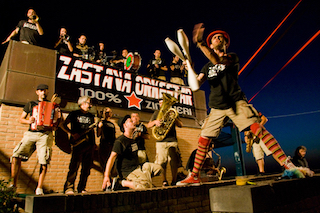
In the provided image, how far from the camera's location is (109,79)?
23.7 ft

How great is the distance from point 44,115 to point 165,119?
2854 mm

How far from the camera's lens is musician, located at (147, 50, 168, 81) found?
888 centimetres

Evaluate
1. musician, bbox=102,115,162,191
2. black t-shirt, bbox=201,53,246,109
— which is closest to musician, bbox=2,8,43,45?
musician, bbox=102,115,162,191

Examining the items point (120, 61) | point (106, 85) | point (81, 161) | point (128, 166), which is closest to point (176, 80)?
point (120, 61)

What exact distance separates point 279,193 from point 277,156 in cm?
76

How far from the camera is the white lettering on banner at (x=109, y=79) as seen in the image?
652 centimetres

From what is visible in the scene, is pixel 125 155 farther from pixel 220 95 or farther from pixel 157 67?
pixel 157 67

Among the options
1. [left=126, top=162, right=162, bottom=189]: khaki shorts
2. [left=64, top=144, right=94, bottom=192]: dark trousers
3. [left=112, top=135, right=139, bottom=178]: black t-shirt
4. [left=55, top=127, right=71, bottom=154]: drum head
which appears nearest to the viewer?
[left=126, top=162, right=162, bottom=189]: khaki shorts

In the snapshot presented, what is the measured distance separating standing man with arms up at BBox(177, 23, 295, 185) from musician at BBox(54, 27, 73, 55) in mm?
5277

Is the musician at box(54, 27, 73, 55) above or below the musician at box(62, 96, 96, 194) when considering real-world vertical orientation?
above

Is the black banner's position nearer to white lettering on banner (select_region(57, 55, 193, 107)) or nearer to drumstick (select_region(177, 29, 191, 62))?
white lettering on banner (select_region(57, 55, 193, 107))

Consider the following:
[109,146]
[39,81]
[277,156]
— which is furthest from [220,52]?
[39,81]

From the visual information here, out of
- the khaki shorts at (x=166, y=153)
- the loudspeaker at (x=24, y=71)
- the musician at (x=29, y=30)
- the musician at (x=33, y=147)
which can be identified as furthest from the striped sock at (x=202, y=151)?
the musician at (x=29, y=30)

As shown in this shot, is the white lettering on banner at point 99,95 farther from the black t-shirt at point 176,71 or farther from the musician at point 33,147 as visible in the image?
the black t-shirt at point 176,71
